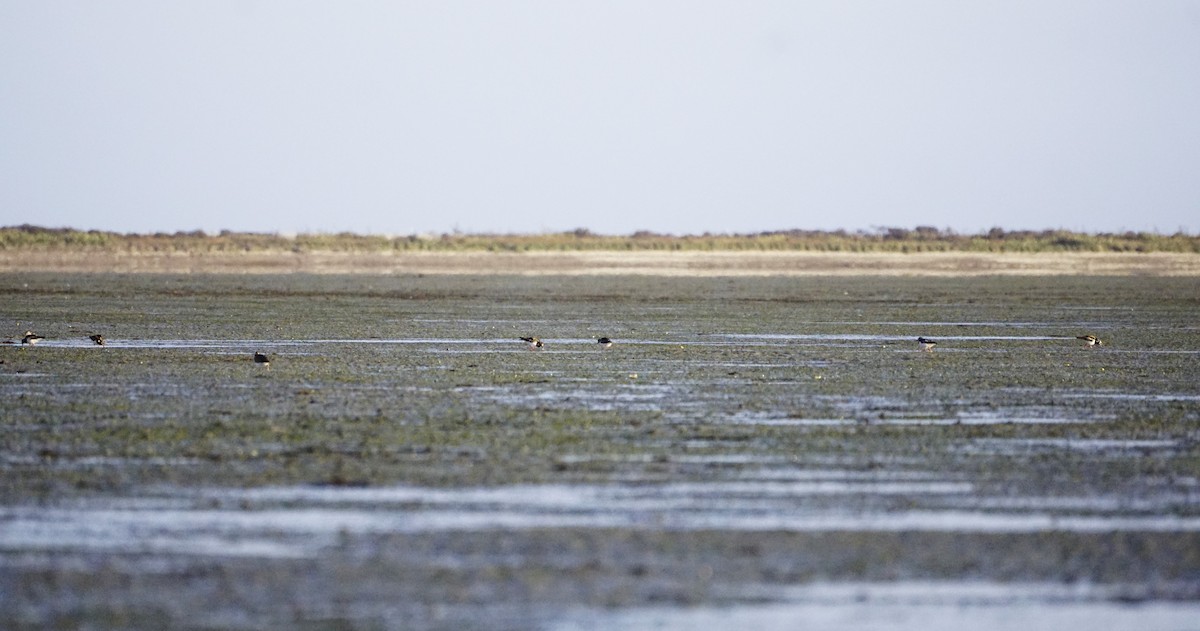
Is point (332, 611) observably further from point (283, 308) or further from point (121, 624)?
point (283, 308)

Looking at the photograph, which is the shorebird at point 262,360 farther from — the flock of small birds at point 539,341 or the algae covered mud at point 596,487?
the flock of small birds at point 539,341

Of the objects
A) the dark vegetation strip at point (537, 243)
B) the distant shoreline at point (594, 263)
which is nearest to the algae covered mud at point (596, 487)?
the distant shoreline at point (594, 263)

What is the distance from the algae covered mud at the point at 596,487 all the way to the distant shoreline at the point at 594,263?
163ft

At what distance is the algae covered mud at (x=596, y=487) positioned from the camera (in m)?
8.16

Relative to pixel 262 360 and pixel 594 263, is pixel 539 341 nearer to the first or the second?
pixel 262 360

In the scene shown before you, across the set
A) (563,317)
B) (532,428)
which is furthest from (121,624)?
(563,317)

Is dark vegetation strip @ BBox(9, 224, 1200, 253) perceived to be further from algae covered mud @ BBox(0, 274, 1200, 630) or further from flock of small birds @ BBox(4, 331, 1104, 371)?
algae covered mud @ BBox(0, 274, 1200, 630)

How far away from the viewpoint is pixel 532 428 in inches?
578

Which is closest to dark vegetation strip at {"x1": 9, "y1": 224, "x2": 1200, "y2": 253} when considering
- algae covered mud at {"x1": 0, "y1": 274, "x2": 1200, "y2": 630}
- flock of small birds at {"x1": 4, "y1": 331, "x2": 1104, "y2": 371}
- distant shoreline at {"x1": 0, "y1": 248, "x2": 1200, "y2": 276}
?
distant shoreline at {"x1": 0, "y1": 248, "x2": 1200, "y2": 276}

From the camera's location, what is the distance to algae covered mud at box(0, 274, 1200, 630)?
26.8 feet

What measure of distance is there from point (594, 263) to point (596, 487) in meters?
66.7

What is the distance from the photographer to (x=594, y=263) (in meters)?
77.9

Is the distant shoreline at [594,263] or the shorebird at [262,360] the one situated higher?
the shorebird at [262,360]

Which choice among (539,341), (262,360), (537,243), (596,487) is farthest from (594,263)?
(596,487)
